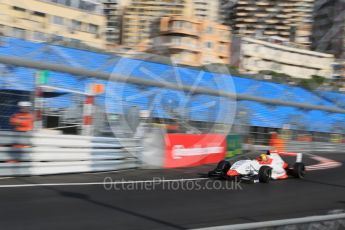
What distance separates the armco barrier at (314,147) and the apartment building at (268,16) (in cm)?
10816

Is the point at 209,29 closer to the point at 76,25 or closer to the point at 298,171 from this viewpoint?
the point at 76,25

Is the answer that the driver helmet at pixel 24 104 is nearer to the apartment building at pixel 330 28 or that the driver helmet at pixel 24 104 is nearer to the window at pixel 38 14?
the window at pixel 38 14

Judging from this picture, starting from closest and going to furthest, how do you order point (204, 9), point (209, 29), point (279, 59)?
point (209, 29) → point (279, 59) → point (204, 9)

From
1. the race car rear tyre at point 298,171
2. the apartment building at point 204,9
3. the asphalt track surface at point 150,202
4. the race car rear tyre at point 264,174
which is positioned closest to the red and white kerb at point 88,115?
the asphalt track surface at point 150,202

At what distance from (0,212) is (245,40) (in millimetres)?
75295

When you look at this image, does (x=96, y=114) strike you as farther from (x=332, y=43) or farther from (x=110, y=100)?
(x=332, y=43)

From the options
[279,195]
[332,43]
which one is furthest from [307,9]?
[279,195]

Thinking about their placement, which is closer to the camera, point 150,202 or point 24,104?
point 150,202

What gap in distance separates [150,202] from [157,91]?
666cm

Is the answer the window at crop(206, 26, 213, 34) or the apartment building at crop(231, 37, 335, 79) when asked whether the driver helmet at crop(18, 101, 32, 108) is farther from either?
the apartment building at crop(231, 37, 335, 79)

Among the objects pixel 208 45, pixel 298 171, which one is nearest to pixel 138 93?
pixel 298 171

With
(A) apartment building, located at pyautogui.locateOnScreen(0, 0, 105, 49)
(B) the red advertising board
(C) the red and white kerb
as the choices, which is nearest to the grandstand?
(C) the red and white kerb

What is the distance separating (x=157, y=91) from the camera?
13.5 meters

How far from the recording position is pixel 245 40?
78.4m
